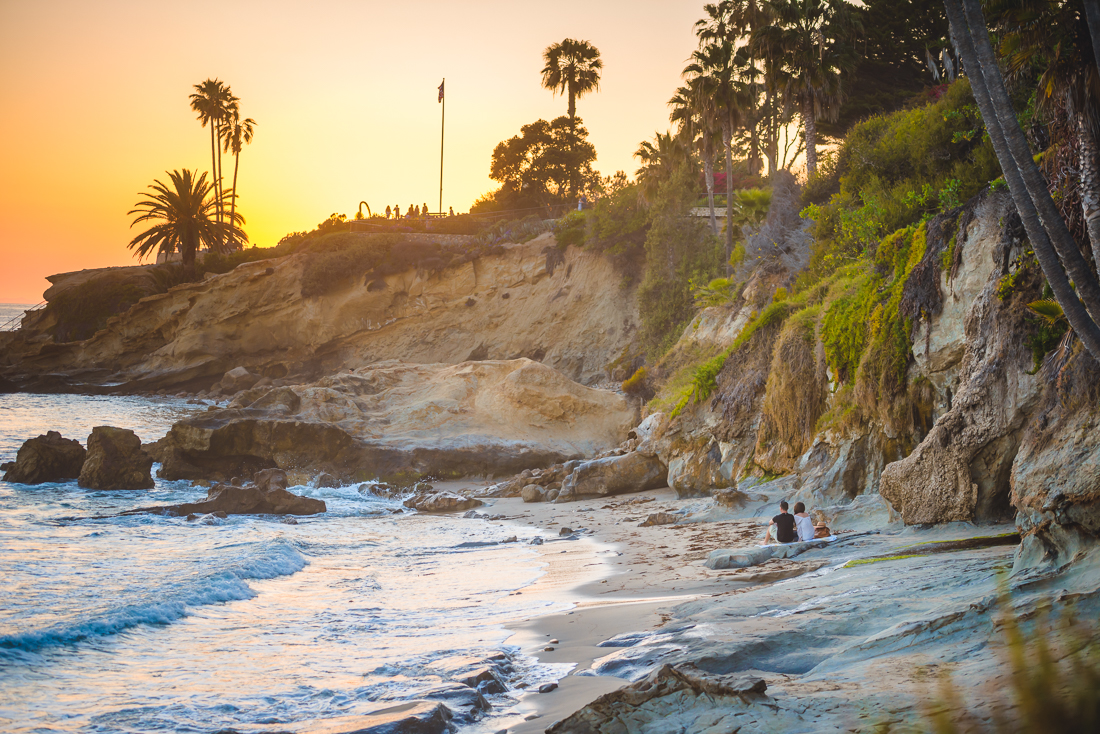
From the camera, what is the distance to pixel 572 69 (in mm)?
55250

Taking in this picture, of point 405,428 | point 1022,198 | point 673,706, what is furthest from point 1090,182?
point 405,428

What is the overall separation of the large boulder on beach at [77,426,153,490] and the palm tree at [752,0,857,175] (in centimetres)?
2386

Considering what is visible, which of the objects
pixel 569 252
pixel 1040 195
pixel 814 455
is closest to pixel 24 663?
pixel 1040 195

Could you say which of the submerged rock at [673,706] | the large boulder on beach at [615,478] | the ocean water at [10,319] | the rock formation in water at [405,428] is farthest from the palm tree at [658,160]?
the ocean water at [10,319]

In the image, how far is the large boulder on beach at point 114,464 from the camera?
2080 centimetres

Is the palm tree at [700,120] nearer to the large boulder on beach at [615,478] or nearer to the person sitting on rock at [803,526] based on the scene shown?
the large boulder on beach at [615,478]

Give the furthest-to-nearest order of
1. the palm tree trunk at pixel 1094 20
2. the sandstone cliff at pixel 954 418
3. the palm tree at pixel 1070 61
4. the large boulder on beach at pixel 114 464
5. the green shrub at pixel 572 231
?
the green shrub at pixel 572 231, the large boulder on beach at pixel 114 464, the palm tree at pixel 1070 61, the sandstone cliff at pixel 954 418, the palm tree trunk at pixel 1094 20

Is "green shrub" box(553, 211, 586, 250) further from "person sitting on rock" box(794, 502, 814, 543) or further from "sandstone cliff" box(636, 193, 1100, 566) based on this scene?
"person sitting on rock" box(794, 502, 814, 543)

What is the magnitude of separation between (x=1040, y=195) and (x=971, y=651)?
4.08m

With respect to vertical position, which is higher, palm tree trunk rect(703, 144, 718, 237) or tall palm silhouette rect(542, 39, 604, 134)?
tall palm silhouette rect(542, 39, 604, 134)

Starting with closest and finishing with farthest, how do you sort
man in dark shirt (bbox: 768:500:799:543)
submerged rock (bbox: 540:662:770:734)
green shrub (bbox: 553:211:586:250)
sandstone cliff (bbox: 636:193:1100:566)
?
1. submerged rock (bbox: 540:662:770:734)
2. sandstone cliff (bbox: 636:193:1100:566)
3. man in dark shirt (bbox: 768:500:799:543)
4. green shrub (bbox: 553:211:586:250)

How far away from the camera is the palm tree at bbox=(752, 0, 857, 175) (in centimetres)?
2615

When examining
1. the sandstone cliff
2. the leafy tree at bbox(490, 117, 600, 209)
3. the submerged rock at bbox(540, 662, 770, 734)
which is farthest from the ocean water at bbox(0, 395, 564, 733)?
the leafy tree at bbox(490, 117, 600, 209)

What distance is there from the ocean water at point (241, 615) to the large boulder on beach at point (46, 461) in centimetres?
510
